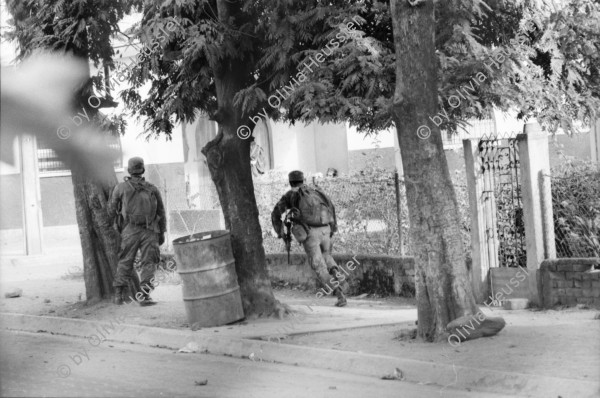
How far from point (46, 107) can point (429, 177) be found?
5887 millimetres

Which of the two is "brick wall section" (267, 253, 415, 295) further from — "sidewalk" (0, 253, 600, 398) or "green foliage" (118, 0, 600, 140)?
"green foliage" (118, 0, 600, 140)

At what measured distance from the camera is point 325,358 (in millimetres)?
9039

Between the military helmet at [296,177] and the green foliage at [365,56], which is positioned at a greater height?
the green foliage at [365,56]

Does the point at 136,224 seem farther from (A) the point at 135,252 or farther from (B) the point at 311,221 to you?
(B) the point at 311,221

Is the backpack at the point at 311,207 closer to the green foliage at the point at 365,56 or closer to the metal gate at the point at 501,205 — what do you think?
Result: the green foliage at the point at 365,56

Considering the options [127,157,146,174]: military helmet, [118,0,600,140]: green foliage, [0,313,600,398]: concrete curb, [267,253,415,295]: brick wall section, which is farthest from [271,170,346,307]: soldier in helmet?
[0,313,600,398]: concrete curb

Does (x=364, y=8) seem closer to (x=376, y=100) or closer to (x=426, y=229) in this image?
(x=376, y=100)

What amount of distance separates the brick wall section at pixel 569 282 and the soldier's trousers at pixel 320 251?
295cm

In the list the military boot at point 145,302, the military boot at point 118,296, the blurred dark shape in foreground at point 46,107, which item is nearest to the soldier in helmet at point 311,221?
the military boot at point 145,302

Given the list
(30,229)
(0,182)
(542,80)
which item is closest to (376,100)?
(542,80)

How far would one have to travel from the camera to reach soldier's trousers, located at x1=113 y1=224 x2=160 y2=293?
1305 centimetres

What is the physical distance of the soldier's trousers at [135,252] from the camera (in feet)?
42.8

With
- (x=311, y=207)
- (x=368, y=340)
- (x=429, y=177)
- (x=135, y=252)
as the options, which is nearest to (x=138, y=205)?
(x=135, y=252)

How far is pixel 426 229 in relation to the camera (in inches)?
355
